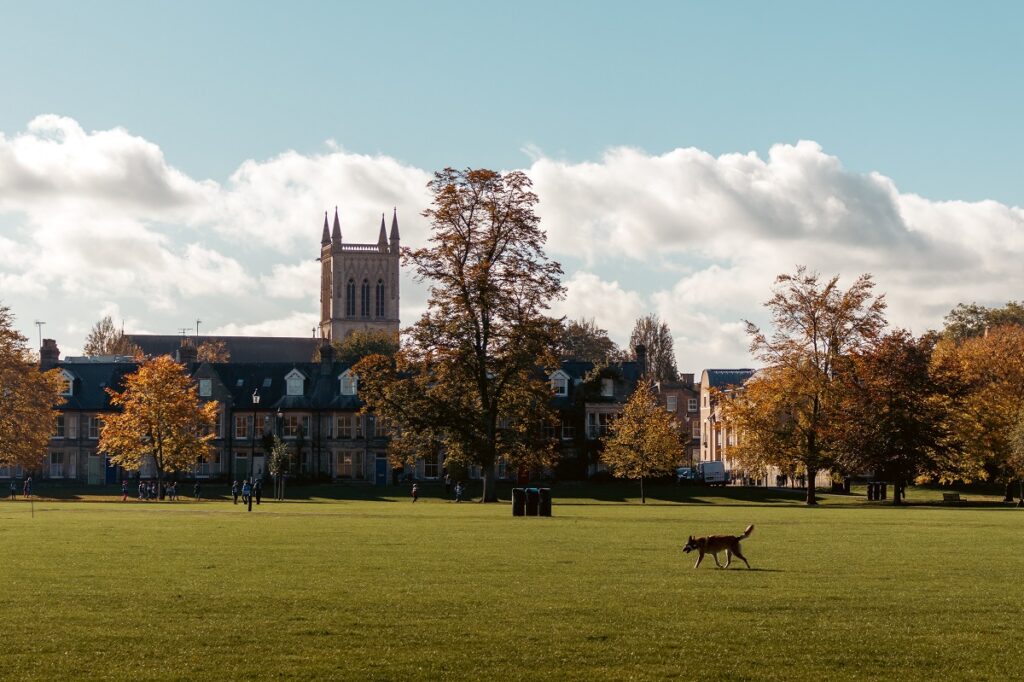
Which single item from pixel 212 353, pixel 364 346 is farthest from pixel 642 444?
pixel 212 353

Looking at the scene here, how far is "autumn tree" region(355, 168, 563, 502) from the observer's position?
75750 millimetres

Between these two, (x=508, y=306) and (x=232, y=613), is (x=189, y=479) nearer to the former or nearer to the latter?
(x=508, y=306)

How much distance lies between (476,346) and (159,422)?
82.7ft

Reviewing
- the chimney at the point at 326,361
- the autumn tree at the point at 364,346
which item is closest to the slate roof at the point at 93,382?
the chimney at the point at 326,361

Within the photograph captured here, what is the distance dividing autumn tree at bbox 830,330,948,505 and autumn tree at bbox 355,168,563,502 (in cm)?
1739

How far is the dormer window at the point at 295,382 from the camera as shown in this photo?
113250 mm

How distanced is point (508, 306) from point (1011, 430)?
30.4 metres

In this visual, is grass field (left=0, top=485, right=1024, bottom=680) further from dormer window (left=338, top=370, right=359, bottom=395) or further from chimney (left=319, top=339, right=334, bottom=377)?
chimney (left=319, top=339, right=334, bottom=377)

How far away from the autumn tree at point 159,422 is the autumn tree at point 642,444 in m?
27.2

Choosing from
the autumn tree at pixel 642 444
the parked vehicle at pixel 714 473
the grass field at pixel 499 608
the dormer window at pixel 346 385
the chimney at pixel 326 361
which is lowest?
the grass field at pixel 499 608

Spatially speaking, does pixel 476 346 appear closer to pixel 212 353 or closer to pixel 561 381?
pixel 561 381

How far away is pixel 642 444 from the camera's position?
88750mm

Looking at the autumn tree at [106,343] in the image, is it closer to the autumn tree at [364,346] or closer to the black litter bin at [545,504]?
the autumn tree at [364,346]

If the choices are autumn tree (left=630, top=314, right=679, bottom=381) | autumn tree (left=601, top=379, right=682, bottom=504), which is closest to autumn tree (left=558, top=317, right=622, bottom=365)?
autumn tree (left=630, top=314, right=679, bottom=381)
